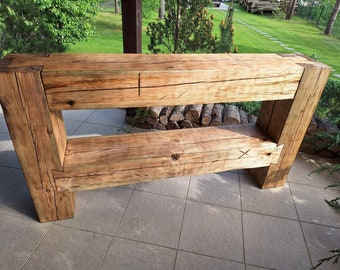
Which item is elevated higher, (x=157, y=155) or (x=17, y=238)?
(x=157, y=155)

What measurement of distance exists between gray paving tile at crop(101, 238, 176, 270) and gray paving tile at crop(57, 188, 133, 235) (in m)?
0.18

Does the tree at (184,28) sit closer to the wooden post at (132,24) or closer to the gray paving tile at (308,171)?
the wooden post at (132,24)

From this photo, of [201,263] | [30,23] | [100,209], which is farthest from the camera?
[30,23]

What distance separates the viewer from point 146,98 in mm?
1709

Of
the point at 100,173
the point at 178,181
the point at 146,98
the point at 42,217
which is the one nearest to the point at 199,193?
the point at 178,181

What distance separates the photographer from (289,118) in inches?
86.2

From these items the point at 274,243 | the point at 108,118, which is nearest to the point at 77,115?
the point at 108,118

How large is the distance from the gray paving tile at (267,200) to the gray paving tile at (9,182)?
2.36 meters

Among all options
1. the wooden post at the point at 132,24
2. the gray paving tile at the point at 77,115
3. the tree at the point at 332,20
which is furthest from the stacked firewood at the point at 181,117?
the tree at the point at 332,20

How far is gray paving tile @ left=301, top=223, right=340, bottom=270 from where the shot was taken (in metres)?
2.02

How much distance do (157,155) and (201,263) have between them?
0.93 m

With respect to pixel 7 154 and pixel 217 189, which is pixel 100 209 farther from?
pixel 7 154

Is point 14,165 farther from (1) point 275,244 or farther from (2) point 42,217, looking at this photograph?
(1) point 275,244

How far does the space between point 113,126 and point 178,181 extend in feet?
4.79
